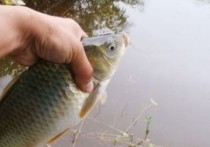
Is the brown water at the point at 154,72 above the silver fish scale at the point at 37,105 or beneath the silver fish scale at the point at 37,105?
beneath

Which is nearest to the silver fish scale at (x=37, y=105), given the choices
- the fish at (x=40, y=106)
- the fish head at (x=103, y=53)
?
the fish at (x=40, y=106)

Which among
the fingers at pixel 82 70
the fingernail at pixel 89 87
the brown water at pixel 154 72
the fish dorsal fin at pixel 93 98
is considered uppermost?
the fingers at pixel 82 70

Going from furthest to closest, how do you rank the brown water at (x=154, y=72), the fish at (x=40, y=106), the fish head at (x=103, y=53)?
the brown water at (x=154, y=72), the fish head at (x=103, y=53), the fish at (x=40, y=106)

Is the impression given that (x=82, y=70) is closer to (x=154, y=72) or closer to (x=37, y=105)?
(x=37, y=105)

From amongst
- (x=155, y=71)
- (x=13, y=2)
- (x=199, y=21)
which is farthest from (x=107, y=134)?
(x=199, y=21)

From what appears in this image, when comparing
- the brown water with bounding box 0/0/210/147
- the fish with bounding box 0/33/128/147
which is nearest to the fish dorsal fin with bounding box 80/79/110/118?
the fish with bounding box 0/33/128/147

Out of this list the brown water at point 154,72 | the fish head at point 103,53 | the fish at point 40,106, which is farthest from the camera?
the brown water at point 154,72

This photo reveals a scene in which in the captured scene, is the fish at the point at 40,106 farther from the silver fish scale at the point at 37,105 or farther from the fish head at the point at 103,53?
the fish head at the point at 103,53

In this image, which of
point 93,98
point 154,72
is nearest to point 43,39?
point 93,98

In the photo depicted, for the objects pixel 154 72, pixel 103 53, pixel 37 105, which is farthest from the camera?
pixel 154 72
